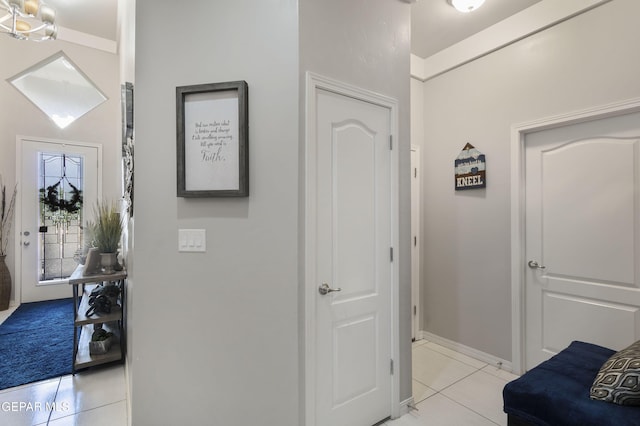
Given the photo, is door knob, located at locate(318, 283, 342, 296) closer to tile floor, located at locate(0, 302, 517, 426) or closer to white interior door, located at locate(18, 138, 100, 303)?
tile floor, located at locate(0, 302, 517, 426)

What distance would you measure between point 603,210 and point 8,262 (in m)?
6.66

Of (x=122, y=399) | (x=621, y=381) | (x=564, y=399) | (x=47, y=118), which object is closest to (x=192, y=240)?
(x=122, y=399)

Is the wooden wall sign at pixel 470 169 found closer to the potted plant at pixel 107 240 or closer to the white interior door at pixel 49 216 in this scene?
the potted plant at pixel 107 240

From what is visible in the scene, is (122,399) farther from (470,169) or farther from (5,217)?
(5,217)

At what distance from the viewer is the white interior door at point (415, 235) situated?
328 centimetres

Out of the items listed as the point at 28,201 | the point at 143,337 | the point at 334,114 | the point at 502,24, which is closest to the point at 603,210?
the point at 502,24

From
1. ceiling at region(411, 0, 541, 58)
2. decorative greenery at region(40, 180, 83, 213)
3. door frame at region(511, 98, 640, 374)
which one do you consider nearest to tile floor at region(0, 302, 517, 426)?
door frame at region(511, 98, 640, 374)

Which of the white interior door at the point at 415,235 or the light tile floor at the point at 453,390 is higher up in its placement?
the white interior door at the point at 415,235

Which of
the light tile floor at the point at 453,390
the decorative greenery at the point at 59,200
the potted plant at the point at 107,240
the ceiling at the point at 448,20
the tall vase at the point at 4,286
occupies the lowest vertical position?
the light tile floor at the point at 453,390

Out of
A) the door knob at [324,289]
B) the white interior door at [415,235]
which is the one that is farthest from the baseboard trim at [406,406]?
the white interior door at [415,235]

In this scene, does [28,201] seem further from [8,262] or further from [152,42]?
[152,42]

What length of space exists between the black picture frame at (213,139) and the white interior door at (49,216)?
156 inches

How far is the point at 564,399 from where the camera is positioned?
1.40 m

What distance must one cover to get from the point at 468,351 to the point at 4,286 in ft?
18.6
